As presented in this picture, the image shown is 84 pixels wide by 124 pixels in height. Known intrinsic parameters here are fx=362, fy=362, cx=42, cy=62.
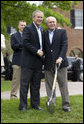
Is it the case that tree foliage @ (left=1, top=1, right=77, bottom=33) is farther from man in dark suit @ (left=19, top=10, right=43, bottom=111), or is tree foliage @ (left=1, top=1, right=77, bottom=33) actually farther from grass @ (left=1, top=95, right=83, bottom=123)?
grass @ (left=1, top=95, right=83, bottom=123)

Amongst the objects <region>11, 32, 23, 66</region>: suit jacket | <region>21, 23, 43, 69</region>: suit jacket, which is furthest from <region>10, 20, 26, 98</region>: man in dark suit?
→ <region>21, 23, 43, 69</region>: suit jacket

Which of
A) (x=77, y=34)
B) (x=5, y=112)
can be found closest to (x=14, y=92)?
(x=5, y=112)

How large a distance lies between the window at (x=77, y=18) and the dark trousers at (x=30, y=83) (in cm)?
2555

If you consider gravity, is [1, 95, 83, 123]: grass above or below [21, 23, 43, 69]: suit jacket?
below

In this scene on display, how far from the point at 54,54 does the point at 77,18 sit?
25814 millimetres

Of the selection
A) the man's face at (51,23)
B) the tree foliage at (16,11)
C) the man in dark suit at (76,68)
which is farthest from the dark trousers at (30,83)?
the man in dark suit at (76,68)

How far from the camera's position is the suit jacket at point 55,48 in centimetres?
697

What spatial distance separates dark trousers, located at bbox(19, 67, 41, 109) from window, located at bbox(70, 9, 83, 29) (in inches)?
1006

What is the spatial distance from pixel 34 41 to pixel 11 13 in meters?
12.0

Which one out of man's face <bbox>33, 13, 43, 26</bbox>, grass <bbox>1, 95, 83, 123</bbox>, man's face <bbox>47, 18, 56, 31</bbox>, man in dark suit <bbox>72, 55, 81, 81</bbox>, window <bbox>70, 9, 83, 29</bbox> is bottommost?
man in dark suit <bbox>72, 55, 81, 81</bbox>

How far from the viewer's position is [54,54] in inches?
275

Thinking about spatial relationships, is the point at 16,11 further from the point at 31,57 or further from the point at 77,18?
the point at 77,18

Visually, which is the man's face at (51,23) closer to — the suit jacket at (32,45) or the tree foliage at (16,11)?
the suit jacket at (32,45)

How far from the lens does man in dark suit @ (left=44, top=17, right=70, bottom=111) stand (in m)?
6.97
